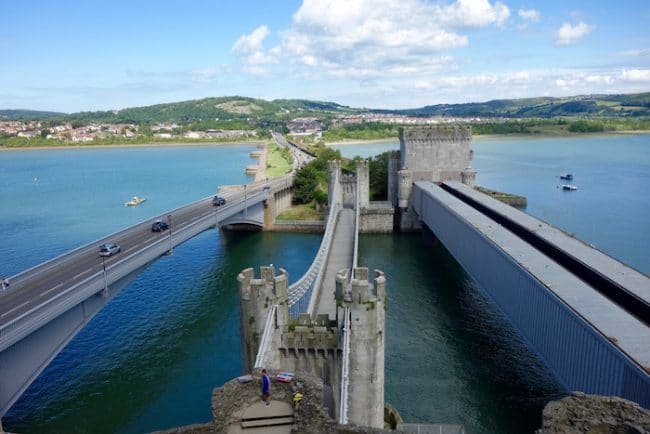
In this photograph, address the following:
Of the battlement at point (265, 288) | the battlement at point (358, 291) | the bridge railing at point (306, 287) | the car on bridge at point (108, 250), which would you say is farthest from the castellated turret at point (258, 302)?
the car on bridge at point (108, 250)

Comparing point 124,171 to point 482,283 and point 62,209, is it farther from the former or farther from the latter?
point 482,283

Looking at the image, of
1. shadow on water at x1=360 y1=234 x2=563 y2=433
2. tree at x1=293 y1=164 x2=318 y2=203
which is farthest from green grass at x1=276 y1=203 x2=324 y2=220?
shadow on water at x1=360 y1=234 x2=563 y2=433

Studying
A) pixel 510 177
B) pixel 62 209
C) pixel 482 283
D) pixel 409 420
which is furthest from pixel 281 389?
pixel 510 177

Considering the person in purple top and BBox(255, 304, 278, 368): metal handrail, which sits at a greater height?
the person in purple top

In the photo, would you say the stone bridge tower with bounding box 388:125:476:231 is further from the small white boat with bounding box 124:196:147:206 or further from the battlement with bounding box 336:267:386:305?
the small white boat with bounding box 124:196:147:206

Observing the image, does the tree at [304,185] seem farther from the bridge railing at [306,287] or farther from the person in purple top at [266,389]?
the person in purple top at [266,389]

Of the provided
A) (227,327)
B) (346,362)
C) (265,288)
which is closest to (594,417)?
(346,362)

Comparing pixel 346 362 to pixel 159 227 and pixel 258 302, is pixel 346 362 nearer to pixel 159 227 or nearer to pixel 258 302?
pixel 258 302
